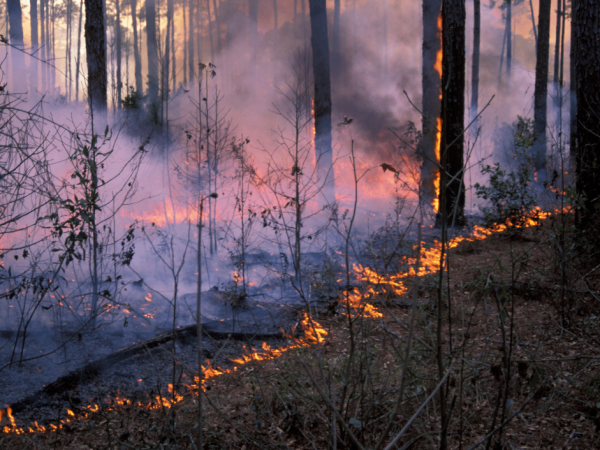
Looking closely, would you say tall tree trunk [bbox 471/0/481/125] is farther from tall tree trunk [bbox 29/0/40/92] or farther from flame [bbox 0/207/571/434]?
tall tree trunk [bbox 29/0/40/92]

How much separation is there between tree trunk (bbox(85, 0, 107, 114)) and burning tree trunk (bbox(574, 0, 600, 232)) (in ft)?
21.7

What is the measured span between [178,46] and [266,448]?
42775mm

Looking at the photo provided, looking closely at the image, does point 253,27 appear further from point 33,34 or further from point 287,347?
point 287,347

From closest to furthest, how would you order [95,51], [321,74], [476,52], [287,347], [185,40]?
1. [287,347]
2. [95,51]
3. [321,74]
4. [476,52]
5. [185,40]

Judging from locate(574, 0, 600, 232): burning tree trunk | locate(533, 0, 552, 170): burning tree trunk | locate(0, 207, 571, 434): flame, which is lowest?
locate(0, 207, 571, 434): flame

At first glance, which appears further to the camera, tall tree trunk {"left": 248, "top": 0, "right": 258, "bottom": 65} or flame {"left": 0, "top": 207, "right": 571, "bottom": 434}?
tall tree trunk {"left": 248, "top": 0, "right": 258, "bottom": 65}

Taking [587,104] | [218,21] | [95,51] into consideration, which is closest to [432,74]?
[587,104]

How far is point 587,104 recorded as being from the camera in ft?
16.4

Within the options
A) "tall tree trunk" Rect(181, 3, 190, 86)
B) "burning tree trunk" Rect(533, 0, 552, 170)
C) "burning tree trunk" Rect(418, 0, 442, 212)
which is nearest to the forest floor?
"burning tree trunk" Rect(418, 0, 442, 212)

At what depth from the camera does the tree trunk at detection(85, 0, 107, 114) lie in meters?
6.61

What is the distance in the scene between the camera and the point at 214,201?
33.6ft

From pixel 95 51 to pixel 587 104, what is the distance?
22.9 ft

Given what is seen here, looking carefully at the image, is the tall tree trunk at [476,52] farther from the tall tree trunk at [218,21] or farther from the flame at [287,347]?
the tall tree trunk at [218,21]

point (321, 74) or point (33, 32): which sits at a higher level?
point (33, 32)
